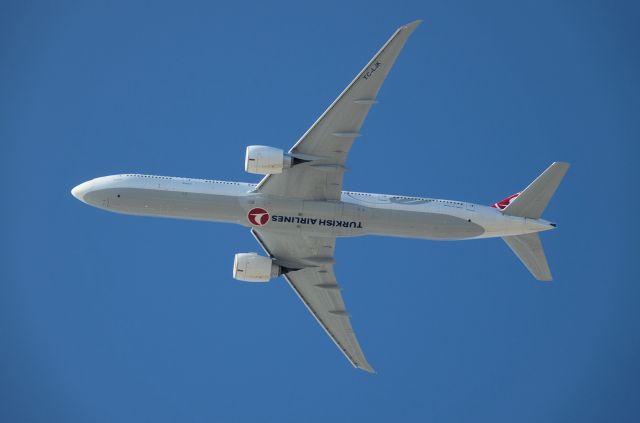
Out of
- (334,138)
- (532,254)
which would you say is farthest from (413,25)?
(532,254)

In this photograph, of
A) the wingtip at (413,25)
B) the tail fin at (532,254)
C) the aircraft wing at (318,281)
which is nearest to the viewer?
the wingtip at (413,25)

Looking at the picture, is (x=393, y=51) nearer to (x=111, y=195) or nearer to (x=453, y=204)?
(x=453, y=204)

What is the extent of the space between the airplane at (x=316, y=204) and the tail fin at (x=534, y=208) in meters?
0.07

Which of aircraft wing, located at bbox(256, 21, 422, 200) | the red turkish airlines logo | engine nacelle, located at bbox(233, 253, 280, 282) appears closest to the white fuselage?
the red turkish airlines logo

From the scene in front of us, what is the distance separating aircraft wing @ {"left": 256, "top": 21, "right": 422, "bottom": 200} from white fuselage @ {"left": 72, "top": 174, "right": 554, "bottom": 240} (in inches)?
33.3

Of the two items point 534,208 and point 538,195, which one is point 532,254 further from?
point 538,195

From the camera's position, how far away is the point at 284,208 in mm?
60562

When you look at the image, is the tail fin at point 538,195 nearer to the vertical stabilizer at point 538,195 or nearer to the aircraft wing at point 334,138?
the vertical stabilizer at point 538,195

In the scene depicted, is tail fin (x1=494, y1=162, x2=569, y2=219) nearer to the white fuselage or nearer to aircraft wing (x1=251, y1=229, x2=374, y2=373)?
the white fuselage

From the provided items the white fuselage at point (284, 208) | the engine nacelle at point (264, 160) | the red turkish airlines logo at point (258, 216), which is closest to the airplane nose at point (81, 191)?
the white fuselage at point (284, 208)

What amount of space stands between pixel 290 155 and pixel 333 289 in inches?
487

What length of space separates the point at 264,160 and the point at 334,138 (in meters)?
4.48

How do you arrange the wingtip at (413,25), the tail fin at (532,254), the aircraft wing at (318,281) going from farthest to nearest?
the aircraft wing at (318,281) → the tail fin at (532,254) → the wingtip at (413,25)

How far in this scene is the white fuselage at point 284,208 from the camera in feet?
197
